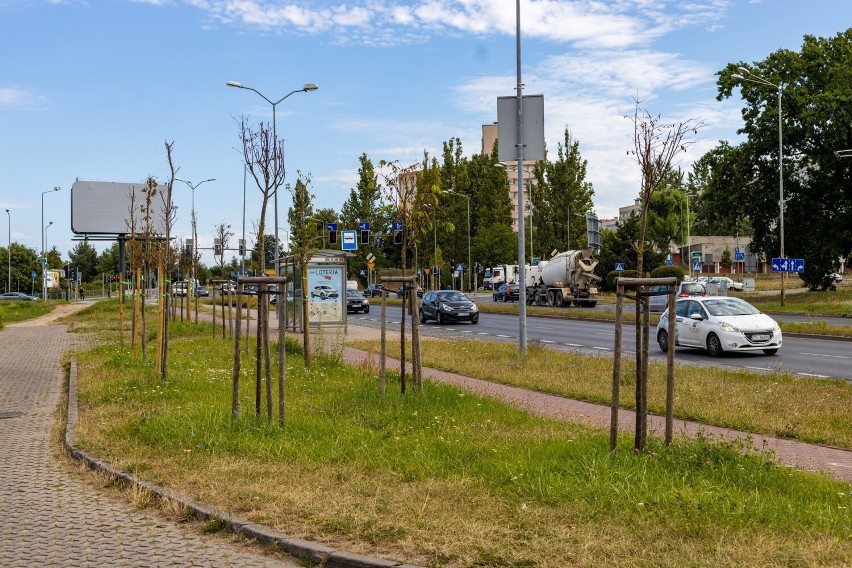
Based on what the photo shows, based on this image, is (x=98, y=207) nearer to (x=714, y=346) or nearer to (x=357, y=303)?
(x=357, y=303)

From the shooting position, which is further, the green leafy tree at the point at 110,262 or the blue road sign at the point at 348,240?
the green leafy tree at the point at 110,262

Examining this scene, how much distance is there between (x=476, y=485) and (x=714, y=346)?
15766 millimetres

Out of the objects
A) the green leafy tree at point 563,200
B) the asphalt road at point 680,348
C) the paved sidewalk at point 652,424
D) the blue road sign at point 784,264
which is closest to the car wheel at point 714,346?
the asphalt road at point 680,348

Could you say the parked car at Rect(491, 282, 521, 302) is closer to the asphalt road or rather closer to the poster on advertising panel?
the asphalt road

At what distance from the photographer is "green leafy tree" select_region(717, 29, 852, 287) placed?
4541 centimetres

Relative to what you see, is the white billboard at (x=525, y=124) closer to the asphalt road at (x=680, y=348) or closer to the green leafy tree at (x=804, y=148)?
the asphalt road at (x=680, y=348)

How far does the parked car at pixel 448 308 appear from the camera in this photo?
124 ft

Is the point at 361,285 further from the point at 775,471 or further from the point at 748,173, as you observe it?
the point at 775,471

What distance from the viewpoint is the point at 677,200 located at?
105m

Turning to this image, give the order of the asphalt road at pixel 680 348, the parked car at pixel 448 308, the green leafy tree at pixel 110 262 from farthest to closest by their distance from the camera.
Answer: the green leafy tree at pixel 110 262
the parked car at pixel 448 308
the asphalt road at pixel 680 348

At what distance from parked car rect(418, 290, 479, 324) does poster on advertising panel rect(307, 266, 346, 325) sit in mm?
9535

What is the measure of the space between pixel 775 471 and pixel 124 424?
704cm

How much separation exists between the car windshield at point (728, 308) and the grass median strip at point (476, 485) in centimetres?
1255

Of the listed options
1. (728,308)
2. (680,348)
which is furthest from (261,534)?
(680,348)
